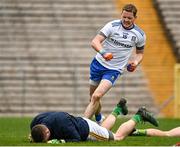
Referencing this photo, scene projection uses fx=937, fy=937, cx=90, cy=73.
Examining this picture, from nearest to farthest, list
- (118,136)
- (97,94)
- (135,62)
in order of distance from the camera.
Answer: (118,136), (97,94), (135,62)

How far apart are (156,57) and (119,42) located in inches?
568

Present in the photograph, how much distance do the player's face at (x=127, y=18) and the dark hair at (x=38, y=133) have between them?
359 cm

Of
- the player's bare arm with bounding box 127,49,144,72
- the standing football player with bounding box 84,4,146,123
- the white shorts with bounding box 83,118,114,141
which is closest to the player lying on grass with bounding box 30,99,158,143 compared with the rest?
the white shorts with bounding box 83,118,114,141

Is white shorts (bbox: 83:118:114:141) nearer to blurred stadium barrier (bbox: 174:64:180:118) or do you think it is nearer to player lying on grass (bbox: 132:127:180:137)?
player lying on grass (bbox: 132:127:180:137)

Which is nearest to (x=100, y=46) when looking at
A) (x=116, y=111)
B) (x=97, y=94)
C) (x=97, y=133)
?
(x=97, y=94)

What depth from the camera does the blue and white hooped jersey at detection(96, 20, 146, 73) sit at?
52.4ft

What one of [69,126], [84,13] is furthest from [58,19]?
[69,126]

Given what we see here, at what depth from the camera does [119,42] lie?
1609 cm

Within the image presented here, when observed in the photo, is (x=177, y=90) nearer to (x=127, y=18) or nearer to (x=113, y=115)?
(x=127, y=18)

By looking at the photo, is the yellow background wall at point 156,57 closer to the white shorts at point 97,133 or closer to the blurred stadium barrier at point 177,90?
the blurred stadium barrier at point 177,90

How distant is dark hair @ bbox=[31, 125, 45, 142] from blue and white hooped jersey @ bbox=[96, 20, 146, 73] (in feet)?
11.3

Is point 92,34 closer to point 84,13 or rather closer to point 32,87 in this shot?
point 84,13

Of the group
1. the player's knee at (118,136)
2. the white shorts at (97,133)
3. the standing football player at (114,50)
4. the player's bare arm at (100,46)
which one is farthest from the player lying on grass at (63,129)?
the standing football player at (114,50)

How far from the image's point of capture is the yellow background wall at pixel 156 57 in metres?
Result: 29.4
